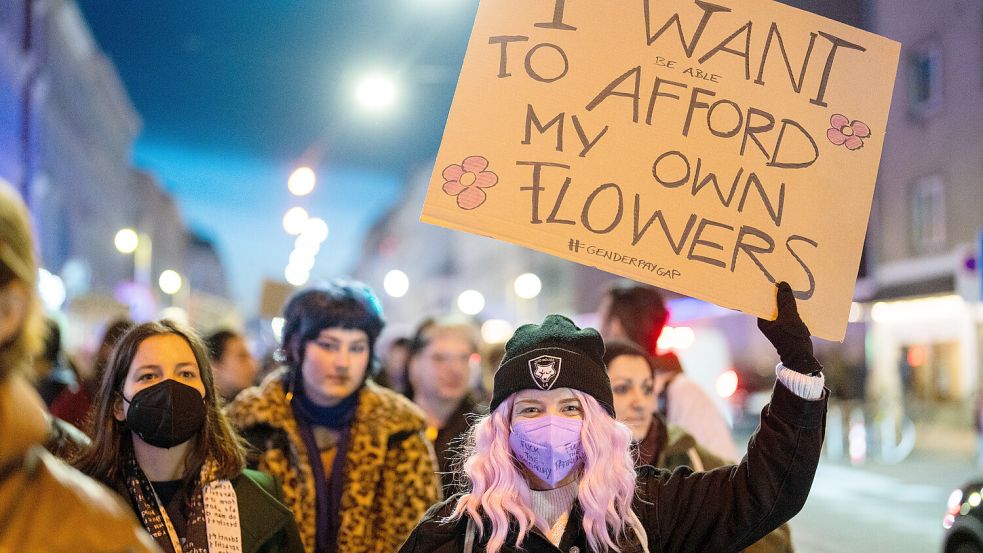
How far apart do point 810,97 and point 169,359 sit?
2.39 metres

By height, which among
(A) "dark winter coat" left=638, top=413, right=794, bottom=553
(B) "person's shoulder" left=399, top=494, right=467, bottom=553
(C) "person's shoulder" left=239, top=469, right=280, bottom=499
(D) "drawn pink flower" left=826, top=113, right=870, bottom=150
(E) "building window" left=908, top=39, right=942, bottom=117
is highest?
(E) "building window" left=908, top=39, right=942, bottom=117

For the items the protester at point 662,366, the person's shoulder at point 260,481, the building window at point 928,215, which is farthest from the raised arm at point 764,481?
the building window at point 928,215

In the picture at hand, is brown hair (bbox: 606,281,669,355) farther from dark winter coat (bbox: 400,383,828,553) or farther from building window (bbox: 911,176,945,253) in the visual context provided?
building window (bbox: 911,176,945,253)

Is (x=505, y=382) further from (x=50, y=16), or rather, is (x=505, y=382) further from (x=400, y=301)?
(x=400, y=301)

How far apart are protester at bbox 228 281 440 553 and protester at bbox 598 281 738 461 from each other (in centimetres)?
131

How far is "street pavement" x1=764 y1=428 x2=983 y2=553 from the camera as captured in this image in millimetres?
10547

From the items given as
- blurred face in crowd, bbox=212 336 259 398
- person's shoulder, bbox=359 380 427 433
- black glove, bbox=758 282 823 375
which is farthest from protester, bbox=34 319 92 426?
black glove, bbox=758 282 823 375

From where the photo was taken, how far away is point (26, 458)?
179cm

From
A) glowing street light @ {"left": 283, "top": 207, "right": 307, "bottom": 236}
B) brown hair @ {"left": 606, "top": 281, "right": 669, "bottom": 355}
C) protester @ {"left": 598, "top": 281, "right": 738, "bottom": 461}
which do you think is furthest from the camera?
glowing street light @ {"left": 283, "top": 207, "right": 307, "bottom": 236}

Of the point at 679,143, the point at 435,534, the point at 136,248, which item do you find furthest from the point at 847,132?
the point at 136,248

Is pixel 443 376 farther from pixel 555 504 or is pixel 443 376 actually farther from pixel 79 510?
pixel 79 510

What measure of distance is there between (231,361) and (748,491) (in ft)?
18.6

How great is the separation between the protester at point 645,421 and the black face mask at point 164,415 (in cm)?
179

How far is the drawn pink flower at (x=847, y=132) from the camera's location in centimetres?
348
